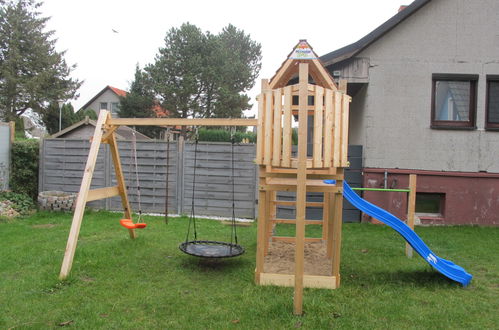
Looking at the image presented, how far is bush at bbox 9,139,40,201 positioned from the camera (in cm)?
1038

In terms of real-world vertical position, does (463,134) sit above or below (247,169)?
above

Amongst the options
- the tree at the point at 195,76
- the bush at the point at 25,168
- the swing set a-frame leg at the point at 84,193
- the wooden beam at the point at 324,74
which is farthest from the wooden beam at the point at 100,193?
the tree at the point at 195,76

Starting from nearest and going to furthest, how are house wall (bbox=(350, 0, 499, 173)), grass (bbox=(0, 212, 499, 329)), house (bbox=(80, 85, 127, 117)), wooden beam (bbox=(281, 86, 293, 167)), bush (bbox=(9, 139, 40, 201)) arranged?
grass (bbox=(0, 212, 499, 329))
wooden beam (bbox=(281, 86, 293, 167))
house wall (bbox=(350, 0, 499, 173))
bush (bbox=(9, 139, 40, 201))
house (bbox=(80, 85, 127, 117))

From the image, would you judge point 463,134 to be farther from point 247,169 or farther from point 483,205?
point 247,169

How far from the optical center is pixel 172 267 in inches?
215

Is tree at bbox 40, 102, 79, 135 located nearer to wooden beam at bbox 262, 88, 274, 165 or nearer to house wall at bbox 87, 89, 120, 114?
house wall at bbox 87, 89, 120, 114

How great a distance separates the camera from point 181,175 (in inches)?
400

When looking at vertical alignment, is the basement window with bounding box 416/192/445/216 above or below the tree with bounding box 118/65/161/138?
below

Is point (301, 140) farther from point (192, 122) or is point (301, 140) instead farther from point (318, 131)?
point (192, 122)

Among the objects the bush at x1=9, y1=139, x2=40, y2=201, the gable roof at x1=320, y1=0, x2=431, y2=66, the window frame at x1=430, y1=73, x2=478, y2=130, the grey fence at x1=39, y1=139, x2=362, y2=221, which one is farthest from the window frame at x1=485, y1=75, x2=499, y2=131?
the bush at x1=9, y1=139, x2=40, y2=201

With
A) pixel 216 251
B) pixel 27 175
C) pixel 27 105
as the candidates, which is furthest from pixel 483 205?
pixel 27 105

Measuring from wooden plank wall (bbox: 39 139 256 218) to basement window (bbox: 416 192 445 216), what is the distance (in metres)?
4.31

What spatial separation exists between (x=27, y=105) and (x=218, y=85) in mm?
15716

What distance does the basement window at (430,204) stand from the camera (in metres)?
9.46
